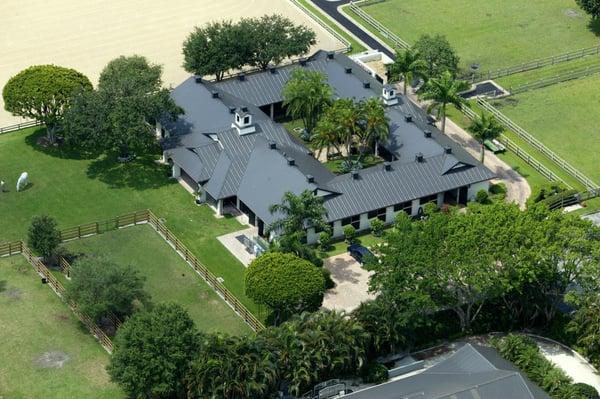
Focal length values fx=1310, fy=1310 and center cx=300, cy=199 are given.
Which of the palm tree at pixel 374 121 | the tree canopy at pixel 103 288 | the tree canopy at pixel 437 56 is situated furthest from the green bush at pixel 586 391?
the tree canopy at pixel 437 56

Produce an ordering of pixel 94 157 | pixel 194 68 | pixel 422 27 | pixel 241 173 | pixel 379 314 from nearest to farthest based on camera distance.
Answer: pixel 379 314 → pixel 241 173 → pixel 94 157 → pixel 194 68 → pixel 422 27

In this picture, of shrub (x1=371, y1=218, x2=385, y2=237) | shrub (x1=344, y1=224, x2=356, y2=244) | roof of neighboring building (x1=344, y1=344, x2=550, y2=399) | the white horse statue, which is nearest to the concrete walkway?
shrub (x1=344, y1=224, x2=356, y2=244)

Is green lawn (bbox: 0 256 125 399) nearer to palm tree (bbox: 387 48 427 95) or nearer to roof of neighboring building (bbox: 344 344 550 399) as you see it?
roof of neighboring building (bbox: 344 344 550 399)

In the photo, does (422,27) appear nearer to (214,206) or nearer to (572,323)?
(214,206)

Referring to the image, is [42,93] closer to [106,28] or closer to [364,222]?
[106,28]

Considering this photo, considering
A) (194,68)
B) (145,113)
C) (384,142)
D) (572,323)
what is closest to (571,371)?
(572,323)
